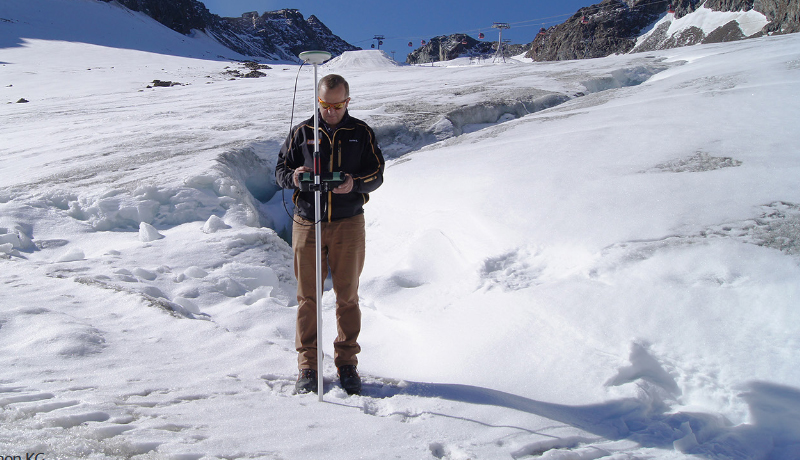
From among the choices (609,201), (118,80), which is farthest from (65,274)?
(118,80)

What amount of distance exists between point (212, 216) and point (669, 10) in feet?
302

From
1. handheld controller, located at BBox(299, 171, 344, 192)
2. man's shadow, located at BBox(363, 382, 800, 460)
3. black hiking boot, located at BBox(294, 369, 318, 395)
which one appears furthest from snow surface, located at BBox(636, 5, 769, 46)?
black hiking boot, located at BBox(294, 369, 318, 395)

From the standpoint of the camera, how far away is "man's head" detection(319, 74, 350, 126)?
2363 mm

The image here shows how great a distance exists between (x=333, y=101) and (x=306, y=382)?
4.78 ft

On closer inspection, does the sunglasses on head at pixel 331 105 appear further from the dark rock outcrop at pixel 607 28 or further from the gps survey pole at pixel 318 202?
the dark rock outcrop at pixel 607 28

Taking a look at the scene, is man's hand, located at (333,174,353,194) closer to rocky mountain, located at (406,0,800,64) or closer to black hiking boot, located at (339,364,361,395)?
black hiking boot, located at (339,364,361,395)

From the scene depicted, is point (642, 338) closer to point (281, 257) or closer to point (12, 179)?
point (281, 257)

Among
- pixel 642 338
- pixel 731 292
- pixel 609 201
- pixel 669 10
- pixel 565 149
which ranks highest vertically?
pixel 669 10

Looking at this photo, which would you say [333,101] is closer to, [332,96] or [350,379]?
[332,96]

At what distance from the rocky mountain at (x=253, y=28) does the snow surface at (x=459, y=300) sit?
57166 mm

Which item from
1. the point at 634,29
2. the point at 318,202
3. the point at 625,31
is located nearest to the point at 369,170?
the point at 318,202

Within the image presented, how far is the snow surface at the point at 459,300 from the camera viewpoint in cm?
197

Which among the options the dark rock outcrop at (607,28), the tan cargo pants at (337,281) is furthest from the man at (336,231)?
the dark rock outcrop at (607,28)

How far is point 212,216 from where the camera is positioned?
16.3 feet
